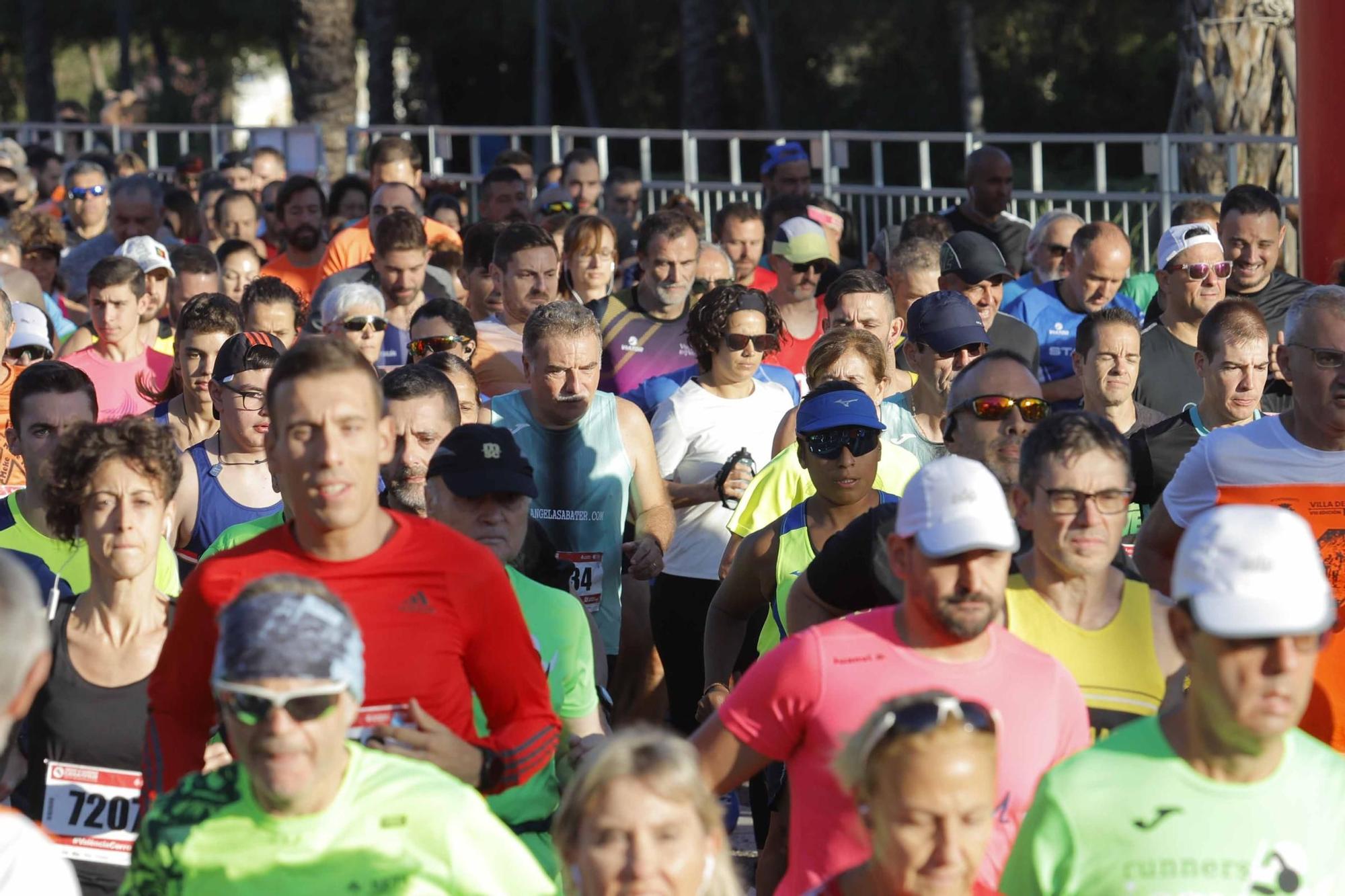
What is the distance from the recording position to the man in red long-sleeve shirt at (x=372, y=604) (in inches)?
145

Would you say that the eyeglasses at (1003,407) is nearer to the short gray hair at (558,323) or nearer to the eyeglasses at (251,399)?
the short gray hair at (558,323)

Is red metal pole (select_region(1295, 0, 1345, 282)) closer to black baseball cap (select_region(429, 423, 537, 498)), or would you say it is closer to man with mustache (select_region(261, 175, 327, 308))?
man with mustache (select_region(261, 175, 327, 308))

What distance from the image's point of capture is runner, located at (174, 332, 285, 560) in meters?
6.15

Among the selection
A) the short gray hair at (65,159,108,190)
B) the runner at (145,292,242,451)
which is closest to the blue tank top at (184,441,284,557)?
the runner at (145,292,242,451)

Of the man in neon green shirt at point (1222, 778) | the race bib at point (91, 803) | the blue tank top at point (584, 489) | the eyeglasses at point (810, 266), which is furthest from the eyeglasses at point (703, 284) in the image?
the man in neon green shirt at point (1222, 778)

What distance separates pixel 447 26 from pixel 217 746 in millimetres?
31793

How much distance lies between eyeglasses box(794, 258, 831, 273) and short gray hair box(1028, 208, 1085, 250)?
2.00 m

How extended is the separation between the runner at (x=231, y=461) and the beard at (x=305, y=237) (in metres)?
5.29

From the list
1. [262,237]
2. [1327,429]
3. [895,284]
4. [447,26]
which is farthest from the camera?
[447,26]

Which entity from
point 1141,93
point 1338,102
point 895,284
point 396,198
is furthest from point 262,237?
point 1141,93

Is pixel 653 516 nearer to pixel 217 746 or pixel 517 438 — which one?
Result: pixel 517 438

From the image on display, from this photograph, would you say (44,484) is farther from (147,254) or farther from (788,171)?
(788,171)

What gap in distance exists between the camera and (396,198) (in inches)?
451

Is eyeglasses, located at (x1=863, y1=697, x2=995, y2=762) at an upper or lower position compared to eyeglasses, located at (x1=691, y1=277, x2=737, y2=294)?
lower
